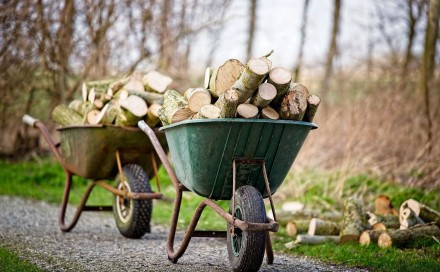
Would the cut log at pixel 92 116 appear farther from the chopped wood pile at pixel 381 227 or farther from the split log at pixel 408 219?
the split log at pixel 408 219

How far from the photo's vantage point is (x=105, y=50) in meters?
8.67

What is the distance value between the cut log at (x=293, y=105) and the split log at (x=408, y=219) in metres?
1.61

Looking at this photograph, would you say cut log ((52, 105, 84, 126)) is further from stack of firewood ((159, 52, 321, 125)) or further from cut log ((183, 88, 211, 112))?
cut log ((183, 88, 211, 112))

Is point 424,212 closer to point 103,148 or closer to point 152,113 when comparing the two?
point 152,113

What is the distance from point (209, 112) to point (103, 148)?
1.57 meters

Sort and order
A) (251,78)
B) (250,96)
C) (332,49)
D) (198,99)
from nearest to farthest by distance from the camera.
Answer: (251,78), (250,96), (198,99), (332,49)

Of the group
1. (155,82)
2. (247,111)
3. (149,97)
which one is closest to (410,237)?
(247,111)

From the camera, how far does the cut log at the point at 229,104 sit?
2.85 meters

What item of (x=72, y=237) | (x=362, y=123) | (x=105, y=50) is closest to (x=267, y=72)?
(x=72, y=237)

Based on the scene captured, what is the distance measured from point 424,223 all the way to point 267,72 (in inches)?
83.1

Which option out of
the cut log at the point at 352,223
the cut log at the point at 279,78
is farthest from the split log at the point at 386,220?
the cut log at the point at 279,78

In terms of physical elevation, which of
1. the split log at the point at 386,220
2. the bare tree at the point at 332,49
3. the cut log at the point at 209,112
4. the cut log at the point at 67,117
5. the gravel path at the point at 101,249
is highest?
the bare tree at the point at 332,49

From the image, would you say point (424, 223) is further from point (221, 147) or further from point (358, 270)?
point (221, 147)

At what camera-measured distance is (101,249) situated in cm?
382
